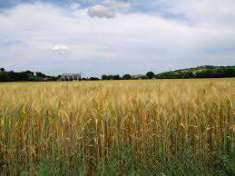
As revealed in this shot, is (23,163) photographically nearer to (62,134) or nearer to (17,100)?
(62,134)

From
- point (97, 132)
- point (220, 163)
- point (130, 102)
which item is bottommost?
point (220, 163)

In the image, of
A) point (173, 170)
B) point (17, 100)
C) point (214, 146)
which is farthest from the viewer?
point (17, 100)

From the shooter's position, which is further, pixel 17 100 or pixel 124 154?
pixel 17 100

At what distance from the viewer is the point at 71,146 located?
4.79m

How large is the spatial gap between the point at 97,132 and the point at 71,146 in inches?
17.7

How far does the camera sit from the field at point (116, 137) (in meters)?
4.60

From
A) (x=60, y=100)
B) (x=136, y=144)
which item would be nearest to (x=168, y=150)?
(x=136, y=144)

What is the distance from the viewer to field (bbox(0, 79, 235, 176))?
4602 mm

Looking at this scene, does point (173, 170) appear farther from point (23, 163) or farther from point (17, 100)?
point (17, 100)

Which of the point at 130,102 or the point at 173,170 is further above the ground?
the point at 130,102

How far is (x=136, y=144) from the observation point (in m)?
4.96

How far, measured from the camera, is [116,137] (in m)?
4.92

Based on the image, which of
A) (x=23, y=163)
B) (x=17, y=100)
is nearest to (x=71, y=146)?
(x=23, y=163)

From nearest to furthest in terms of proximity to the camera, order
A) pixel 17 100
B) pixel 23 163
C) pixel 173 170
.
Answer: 1. pixel 173 170
2. pixel 23 163
3. pixel 17 100
